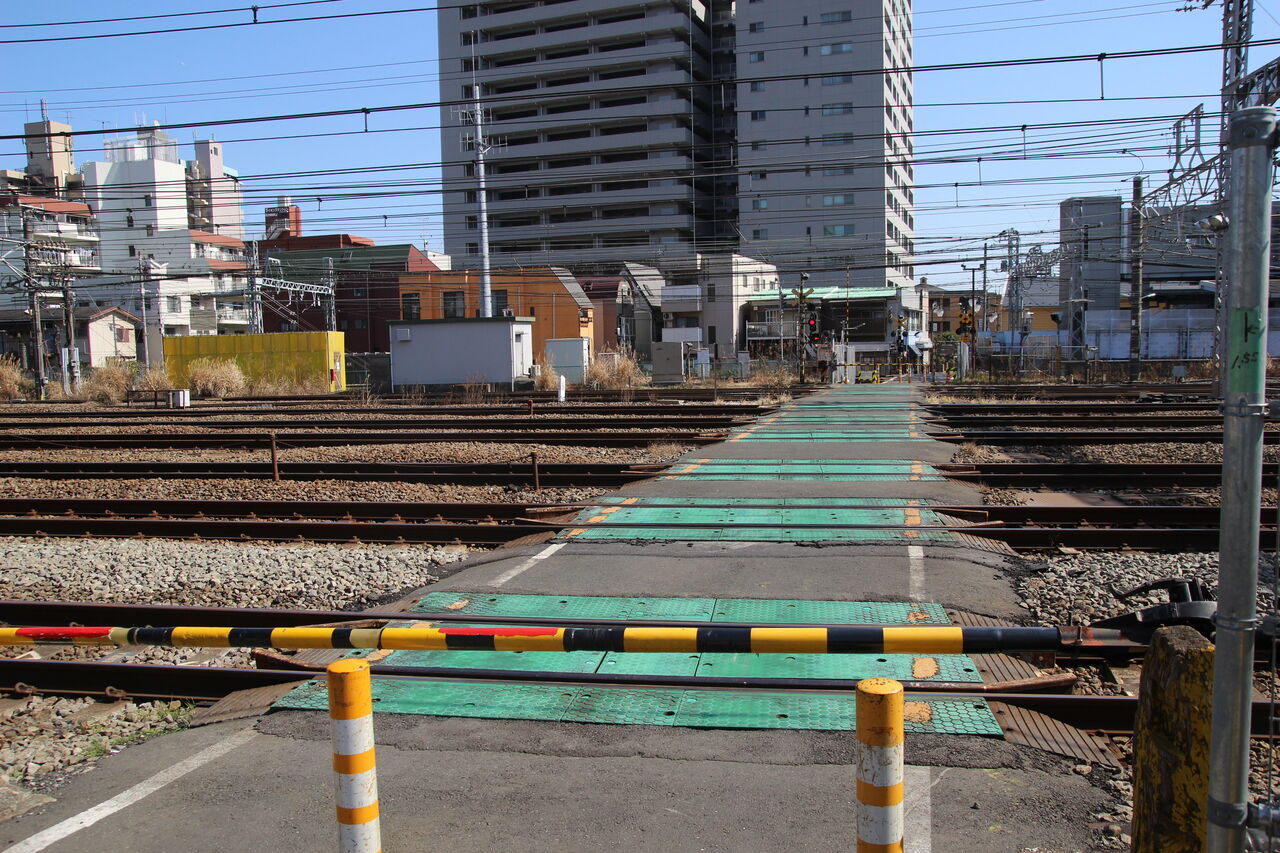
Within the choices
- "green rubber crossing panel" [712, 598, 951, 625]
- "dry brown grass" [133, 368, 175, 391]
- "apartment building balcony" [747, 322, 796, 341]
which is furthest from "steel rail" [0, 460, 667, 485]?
"apartment building balcony" [747, 322, 796, 341]

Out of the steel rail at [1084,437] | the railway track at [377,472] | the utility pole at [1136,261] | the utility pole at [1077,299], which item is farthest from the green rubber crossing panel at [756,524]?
the utility pole at [1077,299]

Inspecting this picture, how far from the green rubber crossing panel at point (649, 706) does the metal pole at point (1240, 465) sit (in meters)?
2.47


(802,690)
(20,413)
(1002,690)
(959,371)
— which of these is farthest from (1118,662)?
(959,371)

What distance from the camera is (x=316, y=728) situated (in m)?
5.26

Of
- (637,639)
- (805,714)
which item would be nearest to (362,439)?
(805,714)

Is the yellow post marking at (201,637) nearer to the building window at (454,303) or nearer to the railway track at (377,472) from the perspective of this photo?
the railway track at (377,472)

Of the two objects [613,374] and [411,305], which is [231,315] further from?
[613,374]

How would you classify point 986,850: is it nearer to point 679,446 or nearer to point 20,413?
point 679,446

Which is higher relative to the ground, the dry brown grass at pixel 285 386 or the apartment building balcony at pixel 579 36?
the apartment building balcony at pixel 579 36

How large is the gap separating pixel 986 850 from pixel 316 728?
370 centimetres

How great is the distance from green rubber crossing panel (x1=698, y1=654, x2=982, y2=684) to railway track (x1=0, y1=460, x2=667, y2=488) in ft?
26.7

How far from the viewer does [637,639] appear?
3482 mm

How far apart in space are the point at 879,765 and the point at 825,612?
441 cm

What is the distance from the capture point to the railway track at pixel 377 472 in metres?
14.5
